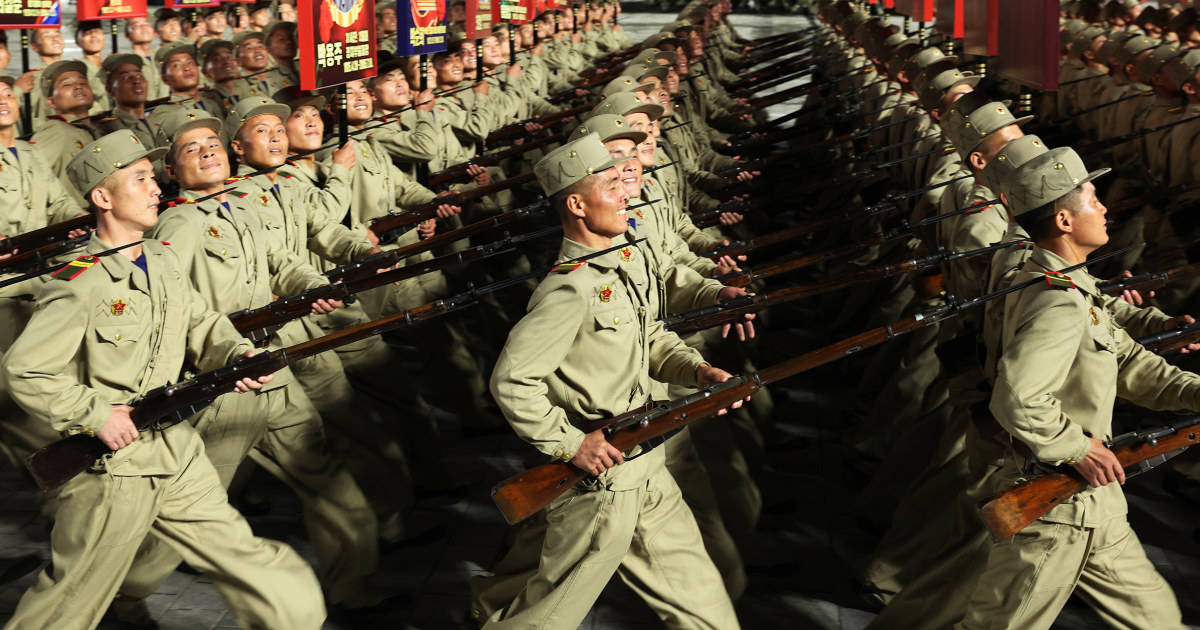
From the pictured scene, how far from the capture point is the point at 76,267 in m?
4.00

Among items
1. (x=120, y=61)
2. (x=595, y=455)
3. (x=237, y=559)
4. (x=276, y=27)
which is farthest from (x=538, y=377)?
(x=276, y=27)

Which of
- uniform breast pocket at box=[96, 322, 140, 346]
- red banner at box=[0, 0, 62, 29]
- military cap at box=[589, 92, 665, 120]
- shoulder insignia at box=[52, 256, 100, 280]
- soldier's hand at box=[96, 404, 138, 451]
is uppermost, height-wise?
red banner at box=[0, 0, 62, 29]

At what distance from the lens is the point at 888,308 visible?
25.8 feet

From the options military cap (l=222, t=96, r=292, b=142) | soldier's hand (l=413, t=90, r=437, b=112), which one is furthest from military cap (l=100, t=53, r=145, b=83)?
military cap (l=222, t=96, r=292, b=142)

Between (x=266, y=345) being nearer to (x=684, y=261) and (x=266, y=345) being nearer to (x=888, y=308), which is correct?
(x=684, y=261)

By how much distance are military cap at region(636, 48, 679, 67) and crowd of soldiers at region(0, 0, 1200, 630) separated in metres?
0.97

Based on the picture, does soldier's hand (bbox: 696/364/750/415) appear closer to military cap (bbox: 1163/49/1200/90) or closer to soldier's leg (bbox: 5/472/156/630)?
soldier's leg (bbox: 5/472/156/630)

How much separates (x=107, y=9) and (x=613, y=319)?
8.26m

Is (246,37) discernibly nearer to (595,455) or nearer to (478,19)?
(478,19)

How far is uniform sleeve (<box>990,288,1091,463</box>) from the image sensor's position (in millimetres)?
3623

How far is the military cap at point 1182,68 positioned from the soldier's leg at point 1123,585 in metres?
5.31

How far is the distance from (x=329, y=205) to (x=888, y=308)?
11.9 feet

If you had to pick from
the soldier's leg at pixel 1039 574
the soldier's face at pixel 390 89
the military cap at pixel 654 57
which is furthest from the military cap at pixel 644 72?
the soldier's leg at pixel 1039 574

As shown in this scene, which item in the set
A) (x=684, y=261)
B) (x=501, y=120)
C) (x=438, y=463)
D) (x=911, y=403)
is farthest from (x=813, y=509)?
(x=501, y=120)
